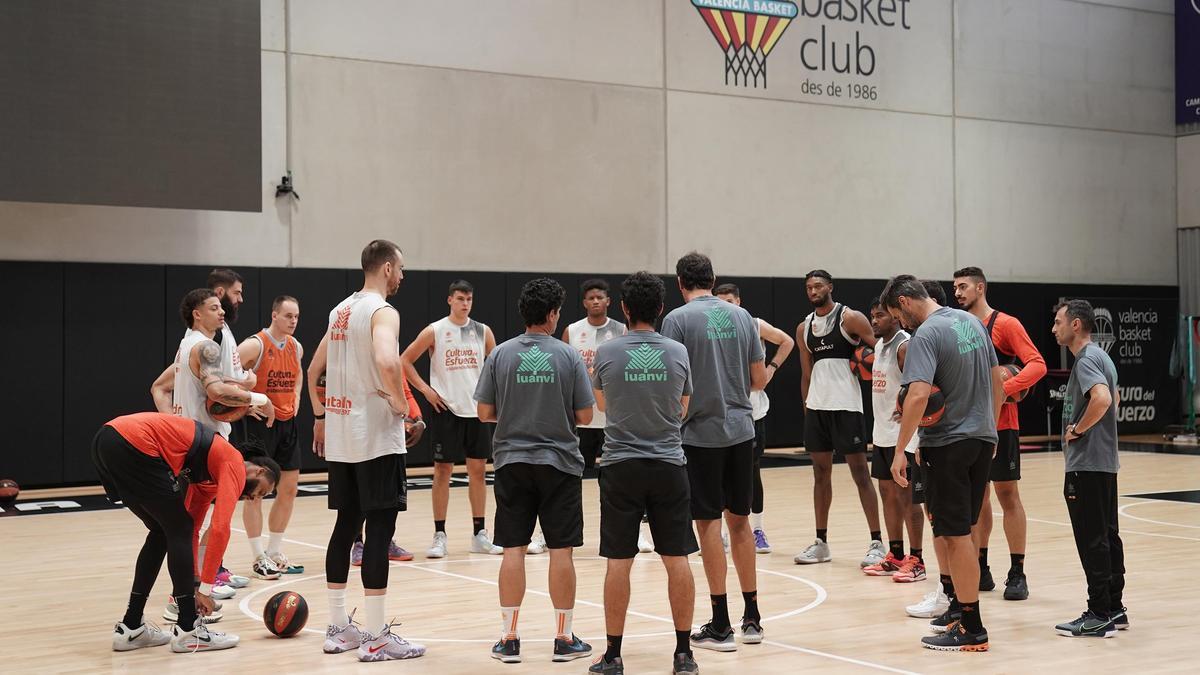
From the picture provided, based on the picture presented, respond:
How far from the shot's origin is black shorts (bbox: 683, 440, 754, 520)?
6.18 m

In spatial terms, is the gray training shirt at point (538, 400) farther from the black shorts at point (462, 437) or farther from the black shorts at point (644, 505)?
the black shorts at point (462, 437)

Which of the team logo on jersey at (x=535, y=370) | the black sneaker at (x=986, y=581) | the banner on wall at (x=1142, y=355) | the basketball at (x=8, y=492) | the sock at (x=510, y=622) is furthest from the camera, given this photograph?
the banner on wall at (x=1142, y=355)

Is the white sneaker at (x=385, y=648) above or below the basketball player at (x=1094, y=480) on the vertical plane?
below

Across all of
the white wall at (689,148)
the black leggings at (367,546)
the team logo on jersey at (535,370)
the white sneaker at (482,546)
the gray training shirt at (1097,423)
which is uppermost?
the white wall at (689,148)

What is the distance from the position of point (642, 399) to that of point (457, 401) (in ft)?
14.1

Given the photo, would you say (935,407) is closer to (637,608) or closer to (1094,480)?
(1094,480)

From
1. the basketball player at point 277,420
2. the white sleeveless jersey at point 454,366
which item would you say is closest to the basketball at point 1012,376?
the white sleeveless jersey at point 454,366

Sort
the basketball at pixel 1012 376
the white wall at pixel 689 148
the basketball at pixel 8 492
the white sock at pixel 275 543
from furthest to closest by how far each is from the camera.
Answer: the white wall at pixel 689 148 → the basketball at pixel 8 492 → the white sock at pixel 275 543 → the basketball at pixel 1012 376

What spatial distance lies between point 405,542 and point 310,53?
737 centimetres

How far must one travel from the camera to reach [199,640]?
20.5 feet

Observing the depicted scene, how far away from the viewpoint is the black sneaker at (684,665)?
5641mm

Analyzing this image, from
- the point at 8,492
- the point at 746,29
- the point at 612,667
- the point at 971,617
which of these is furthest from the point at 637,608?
the point at 746,29

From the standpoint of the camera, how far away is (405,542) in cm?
998

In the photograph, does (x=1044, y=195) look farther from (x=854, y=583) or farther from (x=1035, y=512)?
(x=854, y=583)
